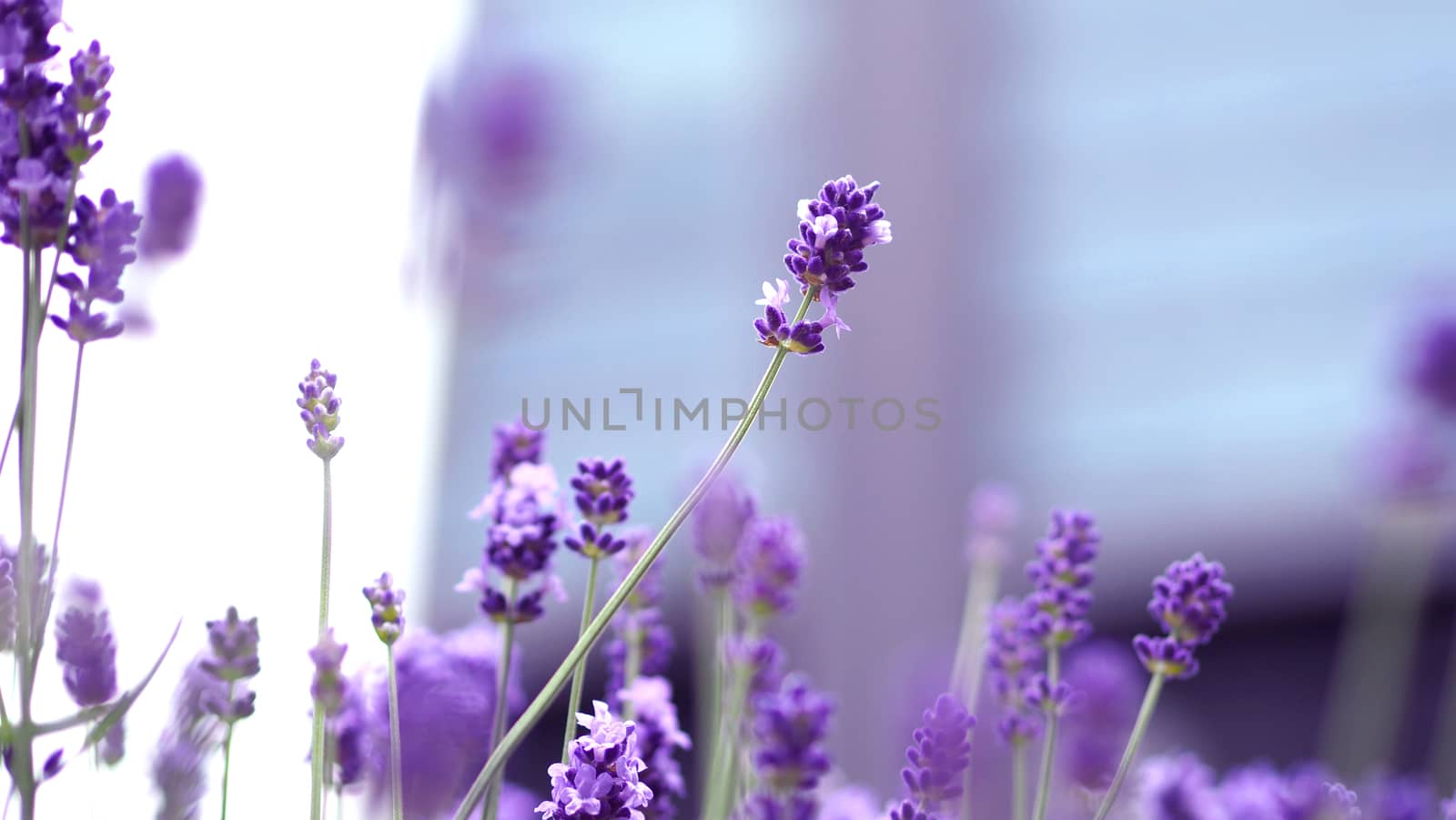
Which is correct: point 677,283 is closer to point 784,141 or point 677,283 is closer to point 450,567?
point 784,141

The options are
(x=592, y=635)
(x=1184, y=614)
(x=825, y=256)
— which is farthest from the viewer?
(x=1184, y=614)

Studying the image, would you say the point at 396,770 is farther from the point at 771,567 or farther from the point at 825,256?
the point at 771,567

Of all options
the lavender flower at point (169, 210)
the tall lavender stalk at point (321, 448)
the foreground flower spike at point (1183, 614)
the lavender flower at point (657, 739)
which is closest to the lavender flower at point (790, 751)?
the lavender flower at point (657, 739)

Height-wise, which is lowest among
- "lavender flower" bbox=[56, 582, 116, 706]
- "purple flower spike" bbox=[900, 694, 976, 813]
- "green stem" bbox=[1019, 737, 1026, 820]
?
"green stem" bbox=[1019, 737, 1026, 820]

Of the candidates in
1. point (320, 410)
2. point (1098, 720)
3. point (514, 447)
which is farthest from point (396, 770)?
point (1098, 720)

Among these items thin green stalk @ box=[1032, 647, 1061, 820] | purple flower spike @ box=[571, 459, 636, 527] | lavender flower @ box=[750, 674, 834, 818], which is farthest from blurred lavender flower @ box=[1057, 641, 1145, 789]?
purple flower spike @ box=[571, 459, 636, 527]

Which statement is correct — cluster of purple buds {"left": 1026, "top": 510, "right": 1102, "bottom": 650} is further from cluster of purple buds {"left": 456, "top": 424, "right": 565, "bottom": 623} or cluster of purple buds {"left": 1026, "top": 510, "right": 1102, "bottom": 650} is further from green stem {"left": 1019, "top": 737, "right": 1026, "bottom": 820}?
cluster of purple buds {"left": 456, "top": 424, "right": 565, "bottom": 623}
